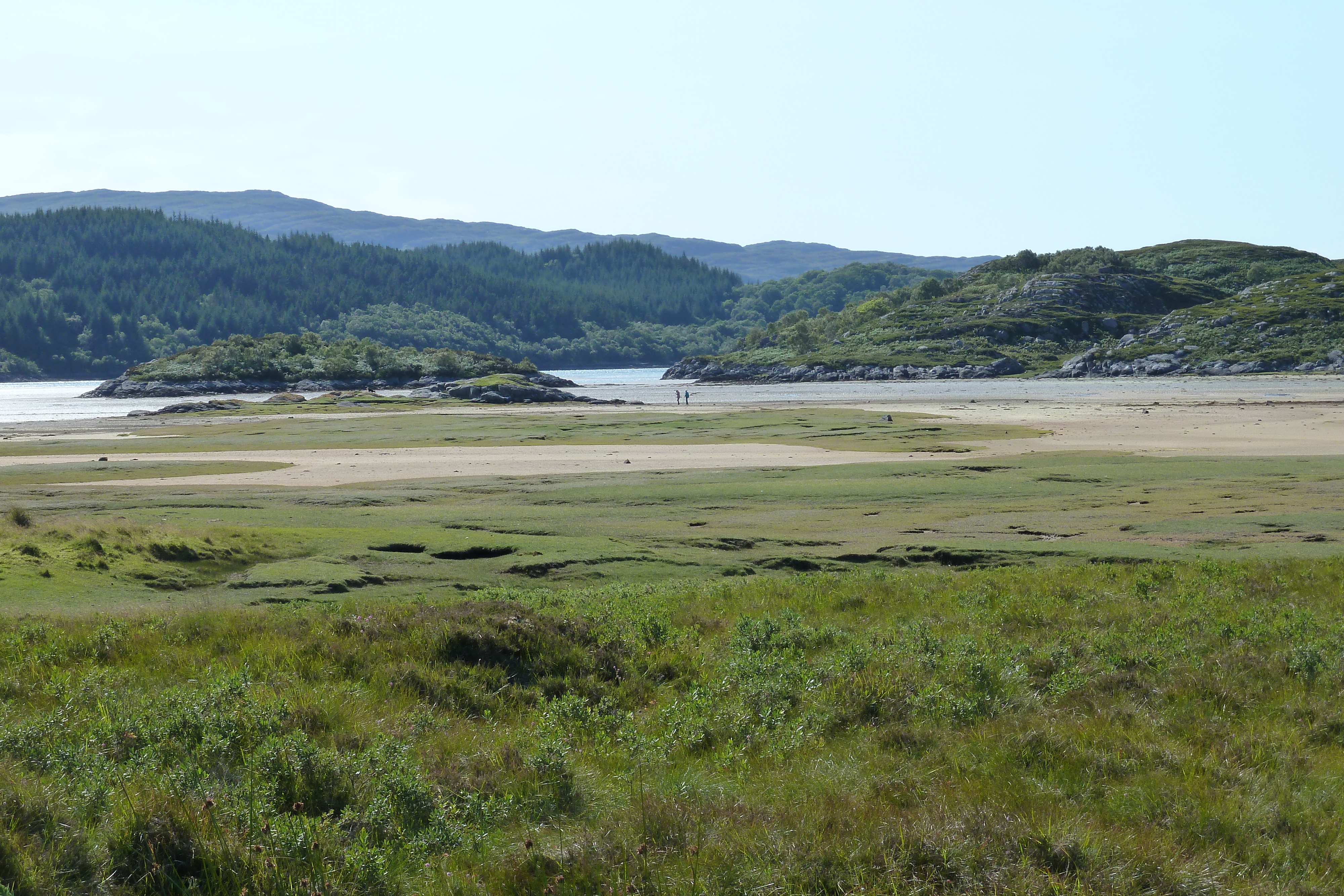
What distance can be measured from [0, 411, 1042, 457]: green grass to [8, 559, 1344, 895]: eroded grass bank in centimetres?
3563

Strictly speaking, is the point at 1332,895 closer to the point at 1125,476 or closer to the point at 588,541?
the point at 588,541

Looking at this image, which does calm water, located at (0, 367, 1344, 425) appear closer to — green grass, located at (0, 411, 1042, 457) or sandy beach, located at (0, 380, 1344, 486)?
sandy beach, located at (0, 380, 1344, 486)

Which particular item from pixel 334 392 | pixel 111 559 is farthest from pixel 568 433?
pixel 334 392

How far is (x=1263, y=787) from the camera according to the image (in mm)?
7281

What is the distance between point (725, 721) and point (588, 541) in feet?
43.3

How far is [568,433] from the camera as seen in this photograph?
206ft

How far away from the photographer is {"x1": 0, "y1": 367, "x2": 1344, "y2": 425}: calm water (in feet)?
324

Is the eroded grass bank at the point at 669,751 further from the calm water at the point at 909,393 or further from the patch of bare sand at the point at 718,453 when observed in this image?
the calm water at the point at 909,393

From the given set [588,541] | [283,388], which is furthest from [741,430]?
[283,388]

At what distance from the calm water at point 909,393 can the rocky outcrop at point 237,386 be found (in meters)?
4.73

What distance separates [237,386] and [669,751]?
156999 millimetres

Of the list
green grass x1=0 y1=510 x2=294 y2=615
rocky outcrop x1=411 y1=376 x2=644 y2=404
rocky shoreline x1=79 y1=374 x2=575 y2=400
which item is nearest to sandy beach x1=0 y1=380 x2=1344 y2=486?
green grass x1=0 y1=510 x2=294 y2=615

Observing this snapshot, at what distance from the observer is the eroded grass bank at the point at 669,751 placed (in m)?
5.62

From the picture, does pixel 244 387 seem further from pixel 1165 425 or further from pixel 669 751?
pixel 669 751
